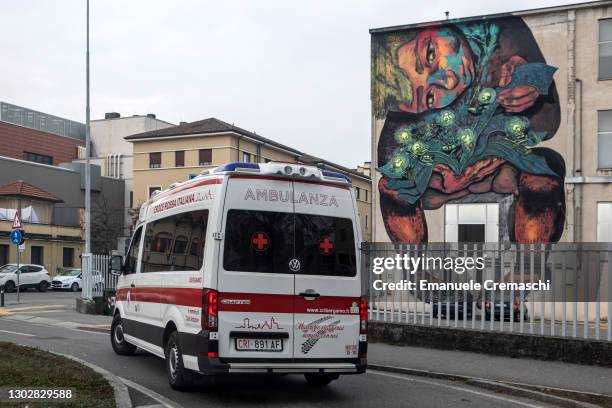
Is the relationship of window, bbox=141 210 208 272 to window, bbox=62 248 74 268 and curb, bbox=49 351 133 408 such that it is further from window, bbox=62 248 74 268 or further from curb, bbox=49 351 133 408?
window, bbox=62 248 74 268

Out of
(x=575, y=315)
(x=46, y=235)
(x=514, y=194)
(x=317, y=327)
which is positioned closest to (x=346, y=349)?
(x=317, y=327)

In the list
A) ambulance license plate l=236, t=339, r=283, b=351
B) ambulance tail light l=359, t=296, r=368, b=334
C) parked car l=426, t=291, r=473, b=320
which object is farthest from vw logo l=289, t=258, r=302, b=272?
parked car l=426, t=291, r=473, b=320

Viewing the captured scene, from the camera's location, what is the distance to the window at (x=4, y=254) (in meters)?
49.4

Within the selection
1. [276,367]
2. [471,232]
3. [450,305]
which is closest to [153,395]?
[276,367]

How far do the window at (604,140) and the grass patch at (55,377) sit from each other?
1808cm

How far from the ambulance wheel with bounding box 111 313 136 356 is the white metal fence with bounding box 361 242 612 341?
4.15 m

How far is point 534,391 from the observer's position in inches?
382

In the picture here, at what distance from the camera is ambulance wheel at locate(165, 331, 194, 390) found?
9.00 meters

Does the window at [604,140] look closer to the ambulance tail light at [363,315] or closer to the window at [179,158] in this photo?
the ambulance tail light at [363,315]

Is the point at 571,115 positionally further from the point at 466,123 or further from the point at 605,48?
the point at 466,123

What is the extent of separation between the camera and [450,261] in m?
14.0

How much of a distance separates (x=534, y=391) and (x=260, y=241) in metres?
4.22

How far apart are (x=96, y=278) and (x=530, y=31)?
1646cm

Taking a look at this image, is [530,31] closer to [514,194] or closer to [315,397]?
[514,194]
